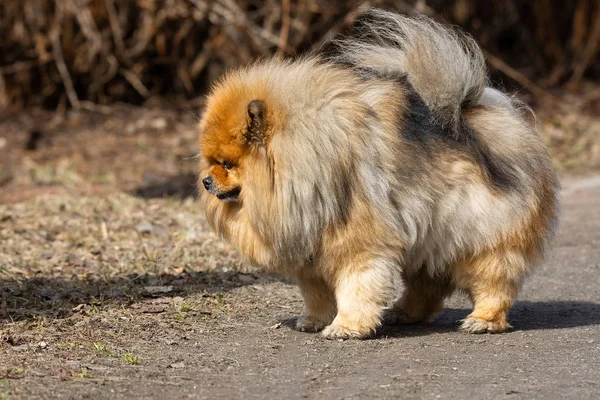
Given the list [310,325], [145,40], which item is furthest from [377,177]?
[145,40]

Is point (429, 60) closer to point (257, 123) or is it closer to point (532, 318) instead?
point (257, 123)

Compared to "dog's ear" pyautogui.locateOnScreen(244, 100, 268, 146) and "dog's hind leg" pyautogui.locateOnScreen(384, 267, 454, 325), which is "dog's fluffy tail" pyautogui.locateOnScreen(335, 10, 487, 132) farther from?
"dog's hind leg" pyautogui.locateOnScreen(384, 267, 454, 325)

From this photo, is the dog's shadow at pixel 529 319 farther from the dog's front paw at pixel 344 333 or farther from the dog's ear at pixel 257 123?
the dog's ear at pixel 257 123

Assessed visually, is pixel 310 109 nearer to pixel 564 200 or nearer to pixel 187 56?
pixel 564 200

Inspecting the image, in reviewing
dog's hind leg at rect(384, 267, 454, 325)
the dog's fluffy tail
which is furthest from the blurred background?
the dog's fluffy tail

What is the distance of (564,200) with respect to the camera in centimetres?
1079

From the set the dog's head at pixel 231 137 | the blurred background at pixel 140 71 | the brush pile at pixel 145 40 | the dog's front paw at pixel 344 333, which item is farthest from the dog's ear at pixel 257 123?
the brush pile at pixel 145 40

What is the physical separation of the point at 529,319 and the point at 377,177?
1.66 meters

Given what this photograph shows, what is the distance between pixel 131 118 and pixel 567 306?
8565mm

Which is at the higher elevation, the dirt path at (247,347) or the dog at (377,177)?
the dog at (377,177)

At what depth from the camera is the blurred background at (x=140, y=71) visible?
1273 cm

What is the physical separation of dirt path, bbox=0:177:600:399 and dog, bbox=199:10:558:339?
0.34 m

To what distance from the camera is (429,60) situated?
580 cm

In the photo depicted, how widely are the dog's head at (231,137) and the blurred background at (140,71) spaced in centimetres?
630
